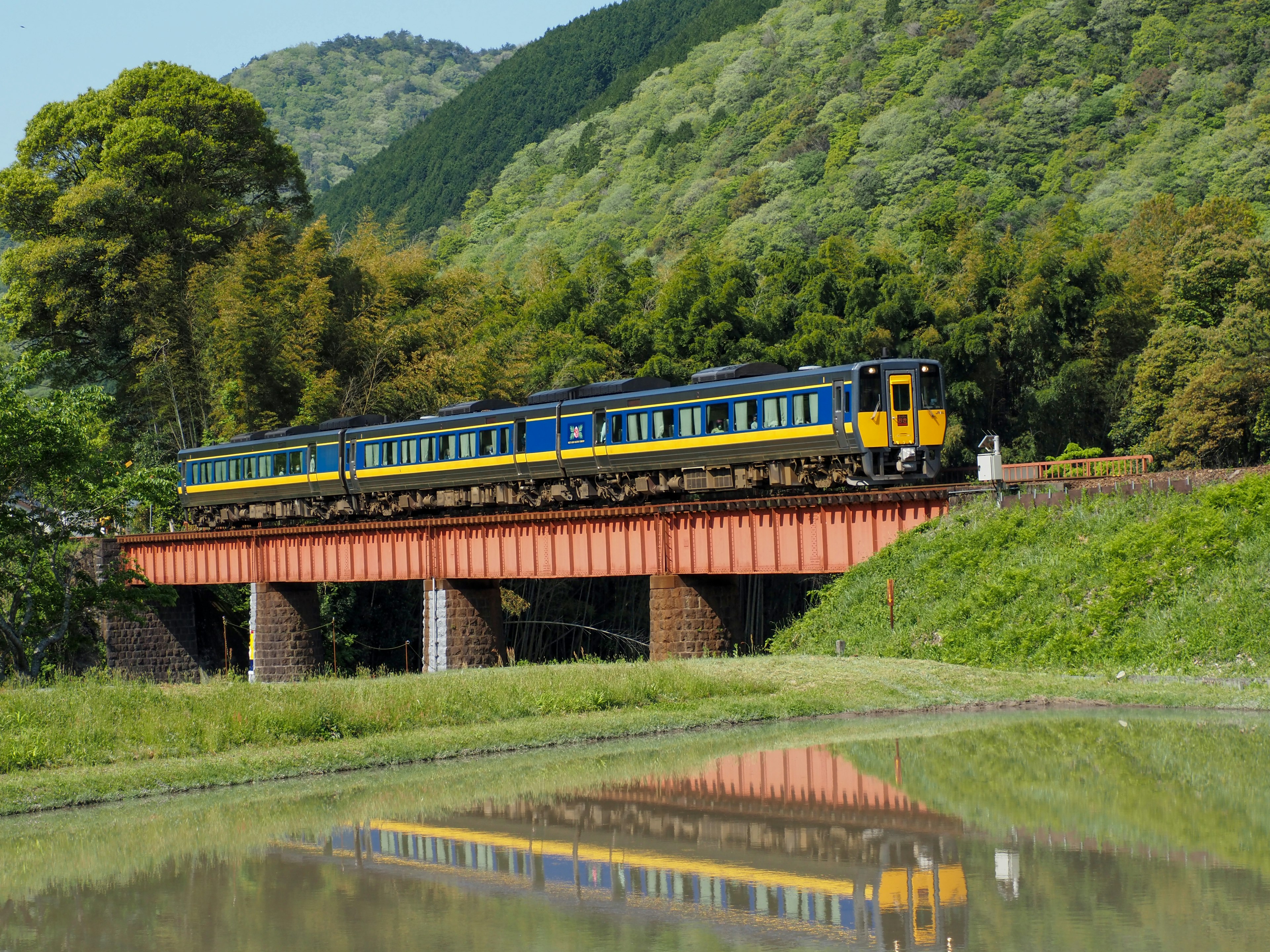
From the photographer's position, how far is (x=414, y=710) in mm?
24000

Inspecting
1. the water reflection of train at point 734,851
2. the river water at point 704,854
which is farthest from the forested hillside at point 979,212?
the water reflection of train at point 734,851

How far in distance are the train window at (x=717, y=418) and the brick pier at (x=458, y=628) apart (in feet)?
35.7

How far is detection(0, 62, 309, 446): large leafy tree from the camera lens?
6800 centimetres

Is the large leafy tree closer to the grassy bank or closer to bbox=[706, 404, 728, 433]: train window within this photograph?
bbox=[706, 404, 728, 433]: train window

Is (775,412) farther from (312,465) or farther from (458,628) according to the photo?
(312,465)

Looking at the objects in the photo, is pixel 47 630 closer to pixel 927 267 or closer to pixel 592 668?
pixel 592 668

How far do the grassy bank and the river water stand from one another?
24.0 feet

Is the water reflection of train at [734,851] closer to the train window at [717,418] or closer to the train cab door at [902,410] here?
the train cab door at [902,410]

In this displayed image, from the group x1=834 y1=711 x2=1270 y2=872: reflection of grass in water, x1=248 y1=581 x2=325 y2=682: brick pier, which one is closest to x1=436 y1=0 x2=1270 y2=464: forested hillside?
x1=248 y1=581 x2=325 y2=682: brick pier

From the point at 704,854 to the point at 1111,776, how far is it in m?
5.62

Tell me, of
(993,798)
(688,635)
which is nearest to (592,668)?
(688,635)

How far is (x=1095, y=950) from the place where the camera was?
31.7ft

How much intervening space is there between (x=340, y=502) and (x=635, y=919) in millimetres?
43955

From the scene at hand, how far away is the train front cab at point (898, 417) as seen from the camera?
119 ft
